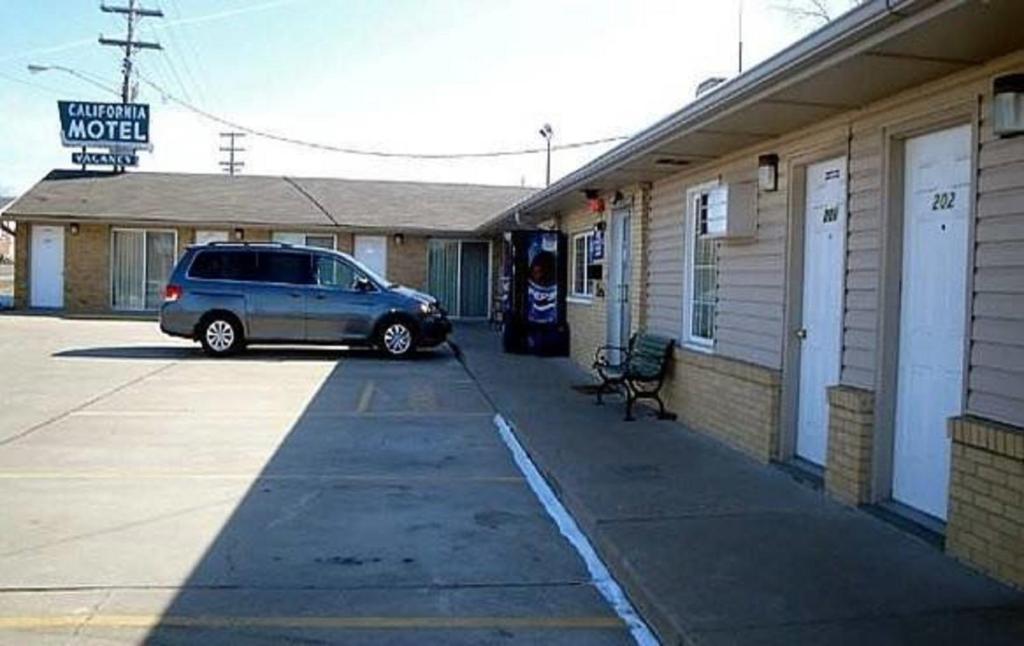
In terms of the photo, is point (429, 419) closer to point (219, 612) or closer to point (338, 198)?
point (219, 612)

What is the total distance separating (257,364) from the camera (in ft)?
58.2

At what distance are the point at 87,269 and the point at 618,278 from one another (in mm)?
20455

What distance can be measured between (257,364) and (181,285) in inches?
98.5

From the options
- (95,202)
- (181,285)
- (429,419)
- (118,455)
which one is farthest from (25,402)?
(95,202)

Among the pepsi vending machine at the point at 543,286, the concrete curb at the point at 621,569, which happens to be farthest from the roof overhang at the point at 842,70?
the pepsi vending machine at the point at 543,286

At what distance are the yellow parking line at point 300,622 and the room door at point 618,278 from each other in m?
9.60

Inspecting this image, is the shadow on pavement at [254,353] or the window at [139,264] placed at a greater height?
the window at [139,264]

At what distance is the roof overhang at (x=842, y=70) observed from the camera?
478cm

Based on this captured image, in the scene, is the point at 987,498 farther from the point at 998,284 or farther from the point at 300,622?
the point at 300,622

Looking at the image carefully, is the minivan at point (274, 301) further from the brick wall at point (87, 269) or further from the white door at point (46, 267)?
the white door at point (46, 267)

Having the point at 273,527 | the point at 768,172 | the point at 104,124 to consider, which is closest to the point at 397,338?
the point at 768,172

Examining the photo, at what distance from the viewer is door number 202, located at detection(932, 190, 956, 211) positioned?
20.1 feet

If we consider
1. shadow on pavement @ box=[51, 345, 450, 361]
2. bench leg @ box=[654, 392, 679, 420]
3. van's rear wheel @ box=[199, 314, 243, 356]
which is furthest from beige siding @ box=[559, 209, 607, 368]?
van's rear wheel @ box=[199, 314, 243, 356]

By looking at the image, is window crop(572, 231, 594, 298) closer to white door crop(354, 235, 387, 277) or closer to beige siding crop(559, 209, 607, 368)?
beige siding crop(559, 209, 607, 368)
